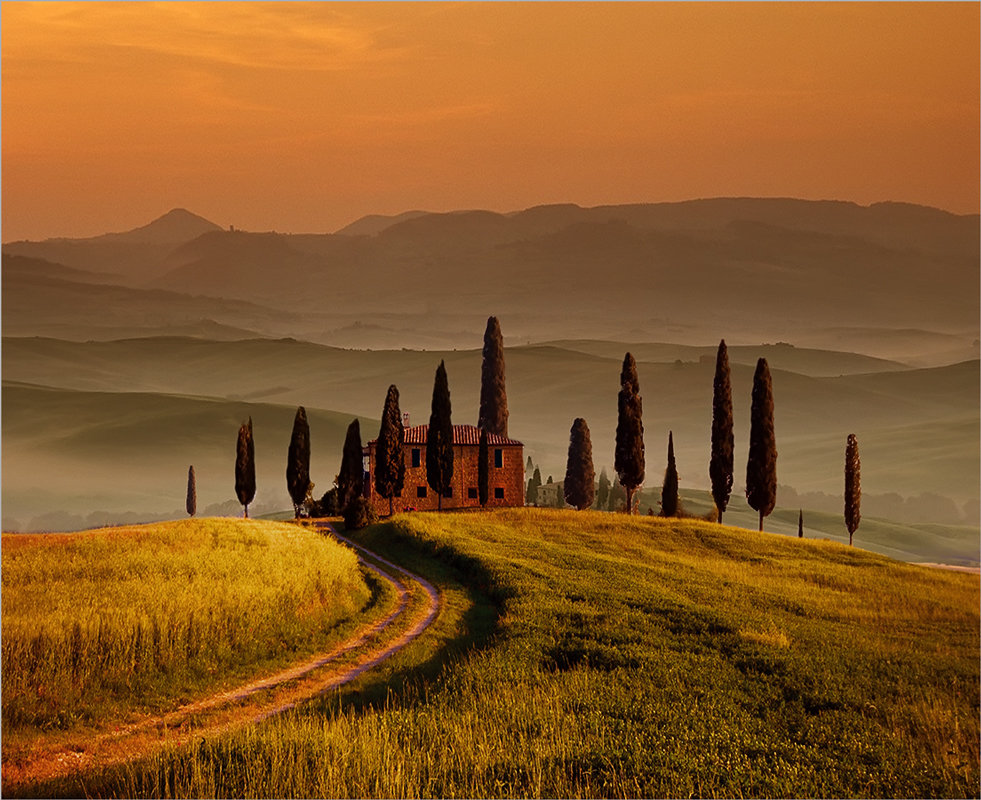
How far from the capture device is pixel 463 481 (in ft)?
274

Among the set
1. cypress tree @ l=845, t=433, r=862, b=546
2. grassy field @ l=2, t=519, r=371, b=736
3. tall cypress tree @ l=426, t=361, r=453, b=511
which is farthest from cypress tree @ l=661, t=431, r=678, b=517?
grassy field @ l=2, t=519, r=371, b=736

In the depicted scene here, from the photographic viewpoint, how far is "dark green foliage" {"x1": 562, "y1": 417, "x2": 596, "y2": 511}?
306 feet

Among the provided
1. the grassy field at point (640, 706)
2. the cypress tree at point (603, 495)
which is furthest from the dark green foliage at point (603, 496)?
the grassy field at point (640, 706)

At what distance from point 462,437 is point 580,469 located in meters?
13.3

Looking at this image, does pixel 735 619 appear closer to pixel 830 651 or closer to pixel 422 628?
pixel 830 651

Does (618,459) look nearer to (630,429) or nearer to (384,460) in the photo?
(630,429)

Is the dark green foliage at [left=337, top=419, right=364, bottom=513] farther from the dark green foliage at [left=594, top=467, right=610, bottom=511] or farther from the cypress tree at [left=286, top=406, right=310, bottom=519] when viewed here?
the dark green foliage at [left=594, top=467, right=610, bottom=511]

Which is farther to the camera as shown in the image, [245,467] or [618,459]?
[245,467]

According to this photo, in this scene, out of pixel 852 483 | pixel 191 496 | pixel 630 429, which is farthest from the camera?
pixel 191 496

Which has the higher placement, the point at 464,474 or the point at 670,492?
the point at 464,474

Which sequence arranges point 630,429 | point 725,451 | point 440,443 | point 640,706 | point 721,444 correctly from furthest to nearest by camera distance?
1. point 630,429
2. point 725,451
3. point 721,444
4. point 440,443
5. point 640,706

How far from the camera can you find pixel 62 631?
2478cm

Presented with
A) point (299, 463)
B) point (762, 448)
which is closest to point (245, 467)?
point (299, 463)

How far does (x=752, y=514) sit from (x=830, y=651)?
153m
